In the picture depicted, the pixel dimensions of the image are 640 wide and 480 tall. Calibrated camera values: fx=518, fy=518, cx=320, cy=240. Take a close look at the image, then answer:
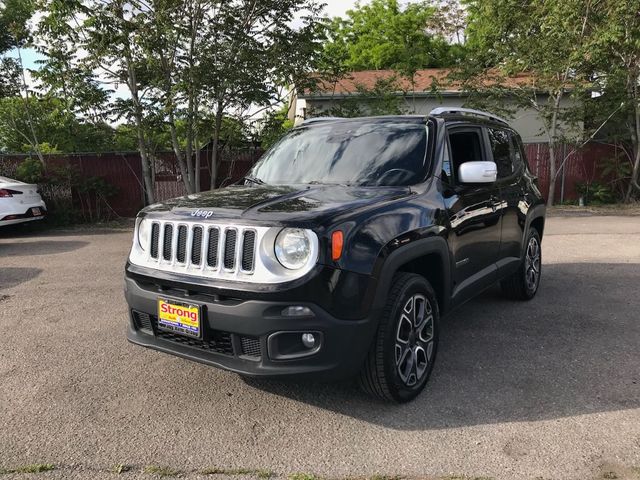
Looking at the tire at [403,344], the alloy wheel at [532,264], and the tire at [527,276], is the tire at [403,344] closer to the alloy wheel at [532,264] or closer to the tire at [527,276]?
the tire at [527,276]

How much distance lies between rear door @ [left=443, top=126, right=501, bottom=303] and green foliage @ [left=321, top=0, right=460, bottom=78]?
2743cm

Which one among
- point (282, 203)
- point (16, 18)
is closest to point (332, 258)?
point (282, 203)

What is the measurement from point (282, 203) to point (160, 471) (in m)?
1.63

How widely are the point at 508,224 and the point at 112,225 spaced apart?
1063 centimetres

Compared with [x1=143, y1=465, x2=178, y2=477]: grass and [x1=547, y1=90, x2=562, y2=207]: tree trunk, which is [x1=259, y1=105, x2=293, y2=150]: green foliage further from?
[x1=143, y1=465, x2=178, y2=477]: grass

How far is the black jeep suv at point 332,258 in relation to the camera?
2830 millimetres

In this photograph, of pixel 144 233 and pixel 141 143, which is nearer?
pixel 144 233

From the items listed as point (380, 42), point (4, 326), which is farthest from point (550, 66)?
point (380, 42)

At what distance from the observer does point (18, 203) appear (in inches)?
416

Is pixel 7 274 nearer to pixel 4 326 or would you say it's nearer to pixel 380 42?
pixel 4 326

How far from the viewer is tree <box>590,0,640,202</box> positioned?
13000mm

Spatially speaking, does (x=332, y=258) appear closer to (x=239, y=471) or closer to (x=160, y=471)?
(x=239, y=471)

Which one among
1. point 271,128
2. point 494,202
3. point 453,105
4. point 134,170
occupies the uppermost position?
point 453,105

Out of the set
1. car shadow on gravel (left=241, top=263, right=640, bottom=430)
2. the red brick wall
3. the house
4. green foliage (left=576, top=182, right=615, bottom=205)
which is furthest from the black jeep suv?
green foliage (left=576, top=182, right=615, bottom=205)
